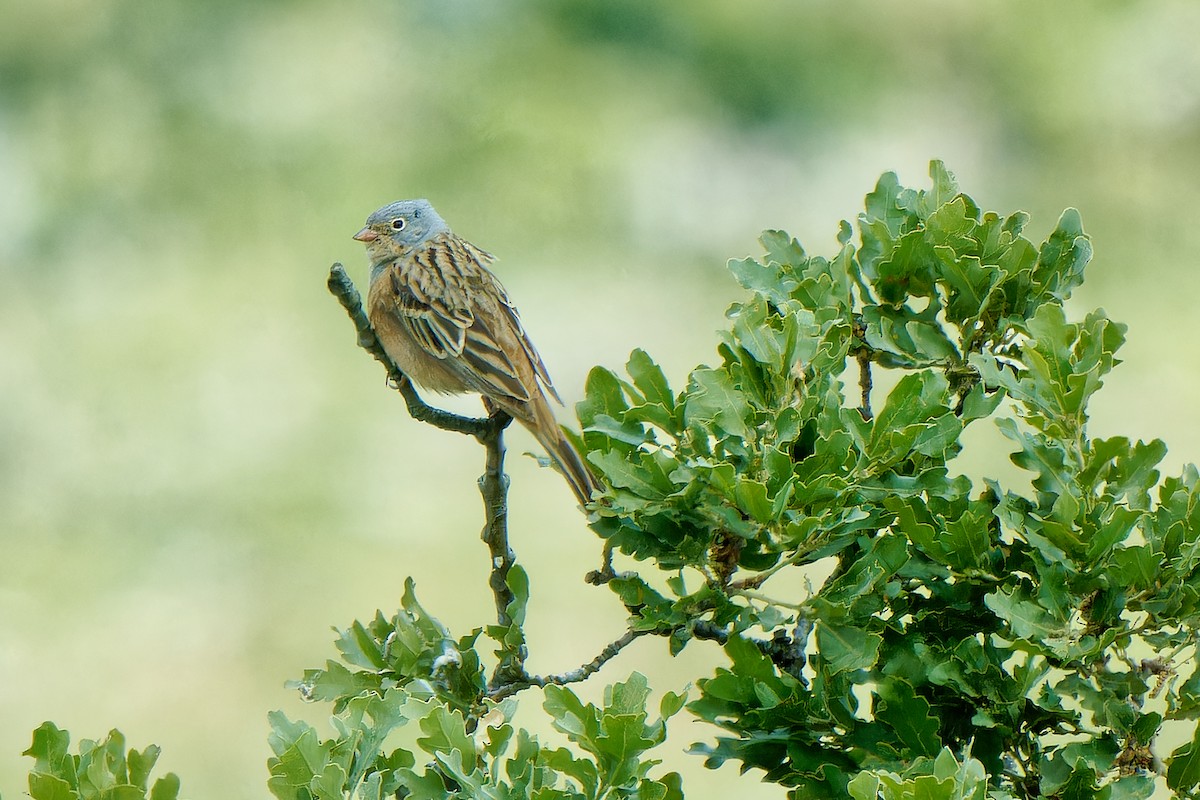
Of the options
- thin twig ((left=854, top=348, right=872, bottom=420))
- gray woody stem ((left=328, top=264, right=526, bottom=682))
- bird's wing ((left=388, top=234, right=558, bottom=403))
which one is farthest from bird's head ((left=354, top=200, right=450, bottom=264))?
thin twig ((left=854, top=348, right=872, bottom=420))

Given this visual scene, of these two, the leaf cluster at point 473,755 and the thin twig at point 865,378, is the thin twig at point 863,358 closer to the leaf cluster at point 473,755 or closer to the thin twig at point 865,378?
the thin twig at point 865,378

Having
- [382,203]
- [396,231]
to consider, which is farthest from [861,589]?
[382,203]

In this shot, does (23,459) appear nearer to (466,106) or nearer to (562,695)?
(466,106)

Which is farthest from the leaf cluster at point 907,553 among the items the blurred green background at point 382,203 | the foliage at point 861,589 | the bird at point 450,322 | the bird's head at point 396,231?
the blurred green background at point 382,203

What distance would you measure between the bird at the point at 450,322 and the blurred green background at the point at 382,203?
2.08 meters

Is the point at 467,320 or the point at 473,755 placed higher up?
the point at 467,320

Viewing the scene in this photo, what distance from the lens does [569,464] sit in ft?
9.57

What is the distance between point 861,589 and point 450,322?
206cm

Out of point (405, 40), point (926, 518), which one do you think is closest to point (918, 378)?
point (926, 518)

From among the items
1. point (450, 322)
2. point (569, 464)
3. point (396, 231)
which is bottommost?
point (569, 464)

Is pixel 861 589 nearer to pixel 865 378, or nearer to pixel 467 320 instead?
pixel 865 378

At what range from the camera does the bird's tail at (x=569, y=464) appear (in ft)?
8.45

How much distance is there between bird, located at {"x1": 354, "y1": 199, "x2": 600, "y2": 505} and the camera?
133 inches

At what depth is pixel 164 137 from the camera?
773cm
